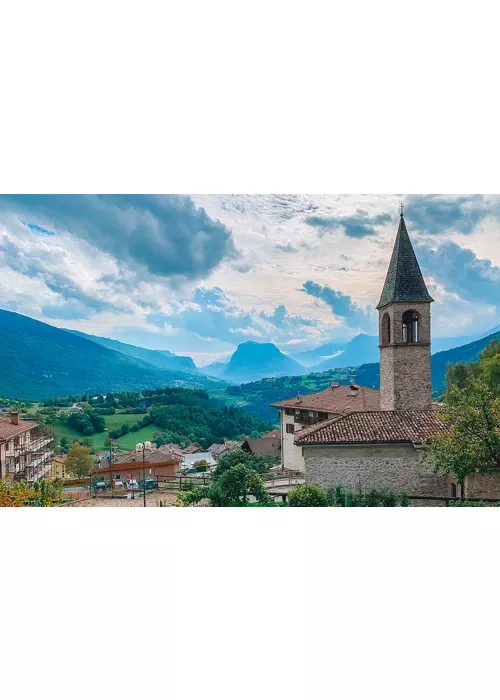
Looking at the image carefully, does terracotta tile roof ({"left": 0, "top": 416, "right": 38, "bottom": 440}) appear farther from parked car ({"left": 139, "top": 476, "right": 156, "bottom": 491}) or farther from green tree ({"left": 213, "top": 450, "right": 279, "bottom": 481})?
green tree ({"left": 213, "top": 450, "right": 279, "bottom": 481})

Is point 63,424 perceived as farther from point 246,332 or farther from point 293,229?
point 293,229

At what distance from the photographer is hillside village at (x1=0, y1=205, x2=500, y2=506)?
8148mm

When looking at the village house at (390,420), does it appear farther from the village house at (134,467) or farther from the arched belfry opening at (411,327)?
the village house at (134,467)

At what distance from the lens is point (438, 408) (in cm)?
849

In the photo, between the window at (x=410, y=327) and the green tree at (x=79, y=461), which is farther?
the window at (x=410, y=327)

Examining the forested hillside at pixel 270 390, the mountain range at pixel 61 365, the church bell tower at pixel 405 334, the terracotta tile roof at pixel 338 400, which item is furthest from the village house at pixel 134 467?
the church bell tower at pixel 405 334

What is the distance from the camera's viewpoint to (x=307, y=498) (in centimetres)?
801

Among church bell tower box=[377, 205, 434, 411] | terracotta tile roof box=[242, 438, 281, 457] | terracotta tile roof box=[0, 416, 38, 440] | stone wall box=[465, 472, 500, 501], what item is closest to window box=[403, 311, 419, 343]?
church bell tower box=[377, 205, 434, 411]

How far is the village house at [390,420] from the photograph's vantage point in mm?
8141

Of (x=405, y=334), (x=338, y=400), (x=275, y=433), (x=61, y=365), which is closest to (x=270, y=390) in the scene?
(x=275, y=433)

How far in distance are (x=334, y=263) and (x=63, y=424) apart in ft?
17.5

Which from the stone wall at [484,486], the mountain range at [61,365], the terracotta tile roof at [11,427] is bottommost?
the stone wall at [484,486]

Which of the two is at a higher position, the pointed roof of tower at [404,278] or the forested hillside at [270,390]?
the pointed roof of tower at [404,278]
